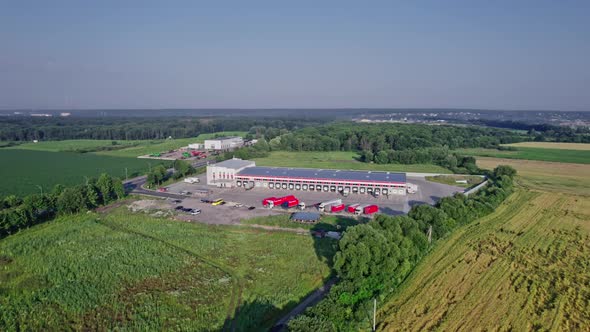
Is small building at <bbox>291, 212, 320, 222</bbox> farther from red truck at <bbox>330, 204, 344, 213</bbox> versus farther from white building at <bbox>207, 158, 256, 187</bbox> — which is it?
white building at <bbox>207, 158, 256, 187</bbox>

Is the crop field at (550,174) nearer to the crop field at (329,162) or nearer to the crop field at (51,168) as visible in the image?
the crop field at (329,162)

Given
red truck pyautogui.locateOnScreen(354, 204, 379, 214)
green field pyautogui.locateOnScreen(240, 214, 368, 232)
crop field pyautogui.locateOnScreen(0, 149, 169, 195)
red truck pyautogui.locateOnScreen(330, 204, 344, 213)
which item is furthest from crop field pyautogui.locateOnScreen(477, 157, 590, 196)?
crop field pyautogui.locateOnScreen(0, 149, 169, 195)

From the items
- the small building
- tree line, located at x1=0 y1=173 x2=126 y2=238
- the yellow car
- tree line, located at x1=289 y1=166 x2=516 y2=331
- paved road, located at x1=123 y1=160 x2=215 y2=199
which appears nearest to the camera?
tree line, located at x1=289 y1=166 x2=516 y2=331

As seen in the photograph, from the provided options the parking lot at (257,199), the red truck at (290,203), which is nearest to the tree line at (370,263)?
the parking lot at (257,199)

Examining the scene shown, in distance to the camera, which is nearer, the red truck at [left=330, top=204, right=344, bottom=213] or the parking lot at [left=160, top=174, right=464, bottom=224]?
the parking lot at [left=160, top=174, right=464, bottom=224]

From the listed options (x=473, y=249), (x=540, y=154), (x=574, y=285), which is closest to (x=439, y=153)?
(x=540, y=154)

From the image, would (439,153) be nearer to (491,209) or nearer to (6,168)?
(491,209)

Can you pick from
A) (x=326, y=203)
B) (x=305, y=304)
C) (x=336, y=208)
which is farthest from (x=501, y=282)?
(x=326, y=203)

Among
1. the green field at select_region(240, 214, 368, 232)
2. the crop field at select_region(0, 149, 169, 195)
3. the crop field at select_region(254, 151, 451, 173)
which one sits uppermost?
the crop field at select_region(0, 149, 169, 195)
